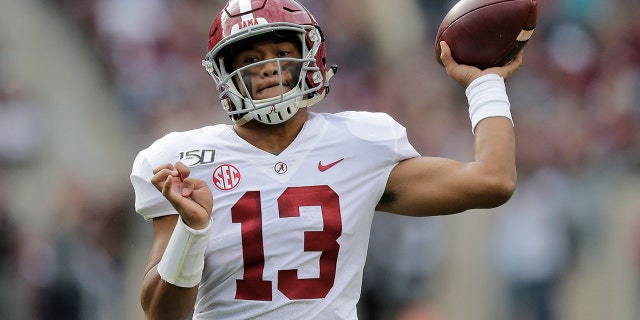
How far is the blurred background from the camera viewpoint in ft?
21.4

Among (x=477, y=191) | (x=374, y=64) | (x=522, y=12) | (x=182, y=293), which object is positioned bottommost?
(x=182, y=293)

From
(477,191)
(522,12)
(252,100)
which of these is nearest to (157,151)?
(252,100)

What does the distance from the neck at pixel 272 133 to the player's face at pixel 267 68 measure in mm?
106

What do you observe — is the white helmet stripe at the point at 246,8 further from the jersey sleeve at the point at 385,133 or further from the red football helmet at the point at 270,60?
the jersey sleeve at the point at 385,133

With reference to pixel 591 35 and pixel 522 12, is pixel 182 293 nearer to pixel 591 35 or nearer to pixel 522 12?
pixel 522 12

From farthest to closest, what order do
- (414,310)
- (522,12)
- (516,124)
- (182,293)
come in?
(516,124) → (414,310) → (522,12) → (182,293)

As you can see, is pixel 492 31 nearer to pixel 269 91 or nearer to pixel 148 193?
pixel 269 91

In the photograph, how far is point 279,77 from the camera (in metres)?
2.94

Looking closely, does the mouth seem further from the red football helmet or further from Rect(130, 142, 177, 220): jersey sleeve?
Rect(130, 142, 177, 220): jersey sleeve

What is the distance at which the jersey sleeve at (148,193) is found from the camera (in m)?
2.91

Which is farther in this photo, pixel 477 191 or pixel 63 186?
pixel 63 186

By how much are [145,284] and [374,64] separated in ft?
15.8

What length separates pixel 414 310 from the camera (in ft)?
21.6

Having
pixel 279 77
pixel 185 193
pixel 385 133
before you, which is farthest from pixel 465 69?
pixel 185 193
